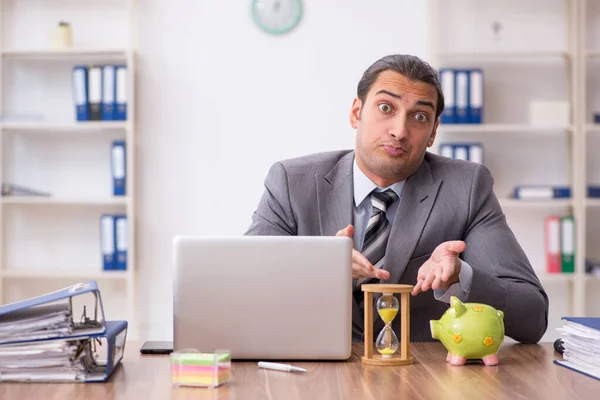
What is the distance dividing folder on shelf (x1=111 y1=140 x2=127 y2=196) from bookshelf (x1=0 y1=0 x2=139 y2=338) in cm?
18

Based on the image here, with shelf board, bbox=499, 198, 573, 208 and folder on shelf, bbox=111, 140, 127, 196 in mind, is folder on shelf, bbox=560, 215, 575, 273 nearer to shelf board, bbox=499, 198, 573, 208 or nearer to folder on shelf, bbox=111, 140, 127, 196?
shelf board, bbox=499, 198, 573, 208

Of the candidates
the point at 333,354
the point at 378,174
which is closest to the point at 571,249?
the point at 378,174

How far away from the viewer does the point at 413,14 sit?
168 inches

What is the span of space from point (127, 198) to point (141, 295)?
0.57m

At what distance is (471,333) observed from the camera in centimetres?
153

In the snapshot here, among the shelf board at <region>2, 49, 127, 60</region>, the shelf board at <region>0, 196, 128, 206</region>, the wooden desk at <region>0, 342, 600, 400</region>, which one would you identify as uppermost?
the shelf board at <region>2, 49, 127, 60</region>

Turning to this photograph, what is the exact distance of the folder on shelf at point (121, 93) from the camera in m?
4.06

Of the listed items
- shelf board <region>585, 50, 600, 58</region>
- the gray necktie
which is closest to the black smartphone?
the gray necktie

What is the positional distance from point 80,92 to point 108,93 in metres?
0.15

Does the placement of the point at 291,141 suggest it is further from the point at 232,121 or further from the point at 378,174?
the point at 378,174

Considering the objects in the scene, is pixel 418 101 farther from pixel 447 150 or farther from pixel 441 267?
pixel 447 150

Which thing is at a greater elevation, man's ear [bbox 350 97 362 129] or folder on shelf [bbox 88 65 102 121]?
folder on shelf [bbox 88 65 102 121]

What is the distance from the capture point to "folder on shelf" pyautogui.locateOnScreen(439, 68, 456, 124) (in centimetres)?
401

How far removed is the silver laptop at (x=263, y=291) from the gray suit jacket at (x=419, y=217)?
514 millimetres
